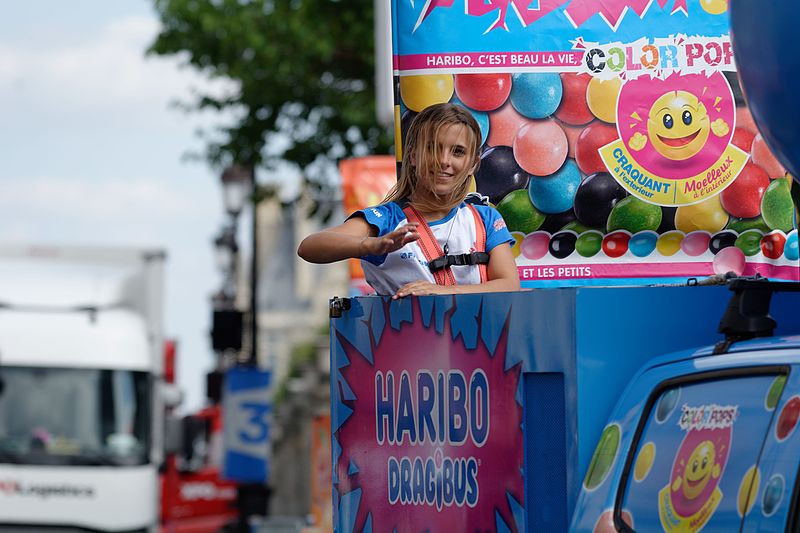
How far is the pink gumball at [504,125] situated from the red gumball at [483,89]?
0.11ft

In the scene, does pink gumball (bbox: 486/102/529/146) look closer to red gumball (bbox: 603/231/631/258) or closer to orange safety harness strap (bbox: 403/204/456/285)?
red gumball (bbox: 603/231/631/258)

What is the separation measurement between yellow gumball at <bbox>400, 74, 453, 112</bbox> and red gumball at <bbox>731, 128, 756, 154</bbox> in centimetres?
106

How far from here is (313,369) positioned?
2886 centimetres

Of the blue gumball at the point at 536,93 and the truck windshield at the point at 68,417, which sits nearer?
the blue gumball at the point at 536,93

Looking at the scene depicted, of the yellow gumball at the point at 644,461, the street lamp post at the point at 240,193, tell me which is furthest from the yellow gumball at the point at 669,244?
the street lamp post at the point at 240,193

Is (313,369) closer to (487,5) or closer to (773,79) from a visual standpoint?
(487,5)

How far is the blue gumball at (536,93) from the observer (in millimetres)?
5656

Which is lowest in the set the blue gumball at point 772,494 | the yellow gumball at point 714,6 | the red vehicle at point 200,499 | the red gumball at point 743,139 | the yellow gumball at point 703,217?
the red vehicle at point 200,499

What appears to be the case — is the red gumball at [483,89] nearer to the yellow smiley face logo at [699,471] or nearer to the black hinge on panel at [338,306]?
the black hinge on panel at [338,306]

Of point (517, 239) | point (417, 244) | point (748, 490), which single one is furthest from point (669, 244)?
point (748, 490)

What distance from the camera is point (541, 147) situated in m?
5.70

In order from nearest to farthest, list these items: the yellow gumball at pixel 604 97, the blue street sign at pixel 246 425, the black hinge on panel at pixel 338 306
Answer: the black hinge on panel at pixel 338 306 → the yellow gumball at pixel 604 97 → the blue street sign at pixel 246 425

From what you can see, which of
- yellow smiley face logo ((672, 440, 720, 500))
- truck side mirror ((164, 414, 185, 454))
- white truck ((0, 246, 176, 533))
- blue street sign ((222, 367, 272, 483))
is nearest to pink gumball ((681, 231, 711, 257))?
yellow smiley face logo ((672, 440, 720, 500))

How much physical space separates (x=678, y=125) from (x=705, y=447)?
97.0 inches
